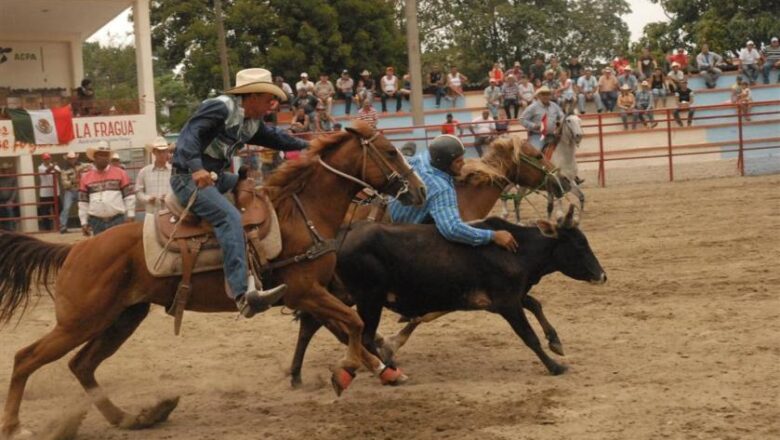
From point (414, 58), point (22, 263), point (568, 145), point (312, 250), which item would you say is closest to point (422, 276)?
point (312, 250)

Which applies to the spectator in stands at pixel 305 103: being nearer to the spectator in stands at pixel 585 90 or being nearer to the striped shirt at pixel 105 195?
the spectator in stands at pixel 585 90

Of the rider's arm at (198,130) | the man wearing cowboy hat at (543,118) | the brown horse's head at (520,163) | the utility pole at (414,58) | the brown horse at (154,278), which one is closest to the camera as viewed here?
the brown horse at (154,278)

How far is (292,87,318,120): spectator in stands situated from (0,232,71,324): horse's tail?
17097mm

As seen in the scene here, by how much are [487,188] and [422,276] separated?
209 centimetres

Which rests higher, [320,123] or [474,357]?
[320,123]

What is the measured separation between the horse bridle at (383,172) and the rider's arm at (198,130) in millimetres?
712

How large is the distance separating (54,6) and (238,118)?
1977 centimetres

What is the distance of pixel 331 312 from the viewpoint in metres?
6.34

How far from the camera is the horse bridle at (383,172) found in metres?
6.62

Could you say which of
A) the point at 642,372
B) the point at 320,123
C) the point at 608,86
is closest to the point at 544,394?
the point at 642,372

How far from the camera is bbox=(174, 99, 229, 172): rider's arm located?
20.6 feet

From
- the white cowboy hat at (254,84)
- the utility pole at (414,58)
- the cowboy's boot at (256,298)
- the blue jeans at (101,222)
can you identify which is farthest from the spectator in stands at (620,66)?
the cowboy's boot at (256,298)

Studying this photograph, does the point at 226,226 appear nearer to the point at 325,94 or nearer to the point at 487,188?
the point at 487,188

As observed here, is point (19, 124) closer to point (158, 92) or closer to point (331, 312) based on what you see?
point (331, 312)
